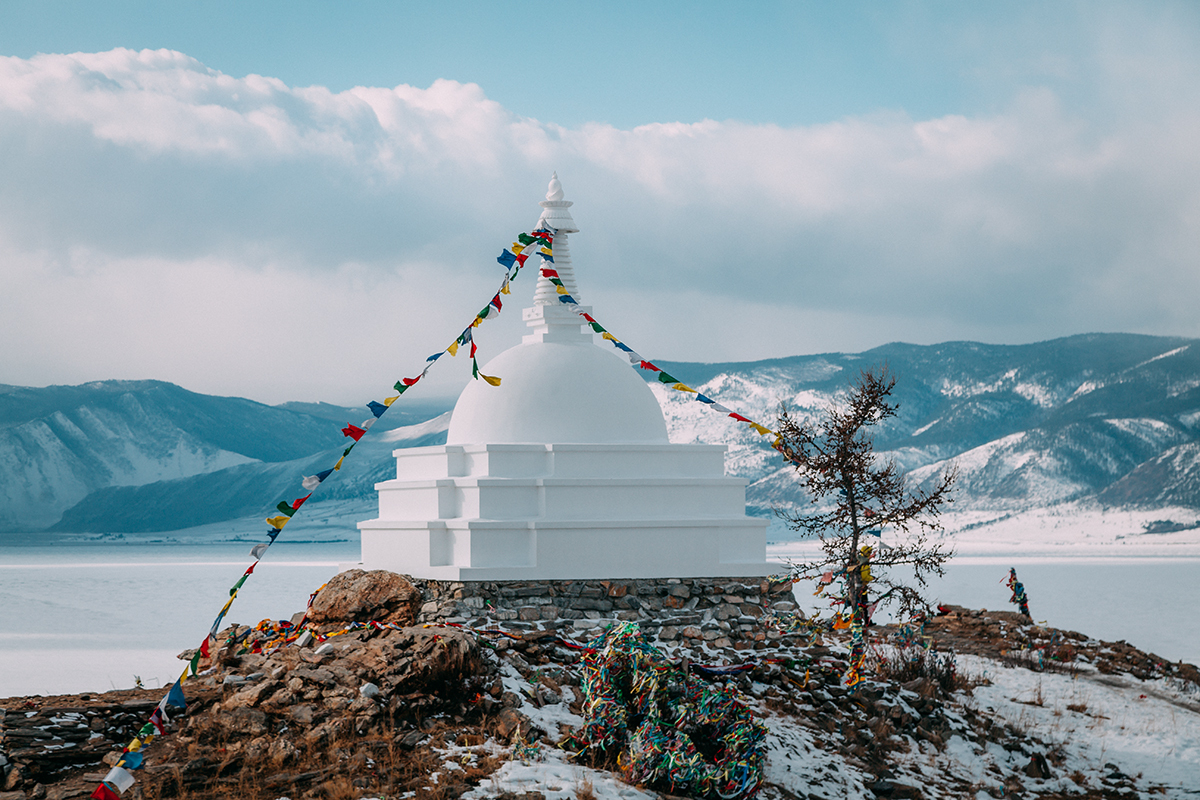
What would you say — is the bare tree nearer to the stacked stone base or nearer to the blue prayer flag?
the stacked stone base

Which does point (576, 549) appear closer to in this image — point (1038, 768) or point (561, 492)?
point (561, 492)

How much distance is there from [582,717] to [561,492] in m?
4.27

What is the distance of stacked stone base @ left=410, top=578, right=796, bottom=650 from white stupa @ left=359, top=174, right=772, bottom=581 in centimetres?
17

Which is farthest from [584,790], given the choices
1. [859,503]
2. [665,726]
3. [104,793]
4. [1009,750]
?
[859,503]

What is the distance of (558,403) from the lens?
17.3m

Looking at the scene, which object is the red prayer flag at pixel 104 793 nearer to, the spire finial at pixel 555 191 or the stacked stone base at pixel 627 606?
the stacked stone base at pixel 627 606

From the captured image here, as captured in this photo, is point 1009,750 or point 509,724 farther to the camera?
point 1009,750

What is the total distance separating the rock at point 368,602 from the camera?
15906 millimetres

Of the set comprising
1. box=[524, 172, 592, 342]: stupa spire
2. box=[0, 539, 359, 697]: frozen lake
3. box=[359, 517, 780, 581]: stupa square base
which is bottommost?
box=[0, 539, 359, 697]: frozen lake

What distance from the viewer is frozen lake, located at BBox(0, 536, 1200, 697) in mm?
37625

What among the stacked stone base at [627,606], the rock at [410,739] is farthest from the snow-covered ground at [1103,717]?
the rock at [410,739]

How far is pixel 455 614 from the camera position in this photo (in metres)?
15.4

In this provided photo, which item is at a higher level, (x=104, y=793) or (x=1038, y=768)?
(x=104, y=793)

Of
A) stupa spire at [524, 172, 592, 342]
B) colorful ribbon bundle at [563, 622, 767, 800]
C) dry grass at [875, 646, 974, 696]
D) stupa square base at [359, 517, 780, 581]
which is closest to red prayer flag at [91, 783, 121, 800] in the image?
colorful ribbon bundle at [563, 622, 767, 800]
